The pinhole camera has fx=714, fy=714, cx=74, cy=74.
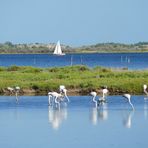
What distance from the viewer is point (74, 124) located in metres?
27.7

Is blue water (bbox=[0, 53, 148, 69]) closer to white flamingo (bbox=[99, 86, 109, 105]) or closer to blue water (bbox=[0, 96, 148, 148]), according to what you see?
white flamingo (bbox=[99, 86, 109, 105])

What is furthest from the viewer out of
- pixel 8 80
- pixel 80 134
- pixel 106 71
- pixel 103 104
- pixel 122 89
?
pixel 106 71

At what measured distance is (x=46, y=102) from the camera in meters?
36.5

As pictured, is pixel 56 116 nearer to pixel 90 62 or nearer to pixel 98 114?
pixel 98 114

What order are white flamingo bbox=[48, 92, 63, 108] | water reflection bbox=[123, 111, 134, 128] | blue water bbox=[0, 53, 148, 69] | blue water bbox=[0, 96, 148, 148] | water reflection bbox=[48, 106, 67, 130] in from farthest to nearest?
blue water bbox=[0, 53, 148, 69]
white flamingo bbox=[48, 92, 63, 108]
water reflection bbox=[48, 106, 67, 130]
water reflection bbox=[123, 111, 134, 128]
blue water bbox=[0, 96, 148, 148]

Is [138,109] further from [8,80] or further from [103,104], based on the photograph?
[8,80]

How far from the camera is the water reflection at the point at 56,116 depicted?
92.3ft

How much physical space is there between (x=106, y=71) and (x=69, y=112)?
19164 millimetres

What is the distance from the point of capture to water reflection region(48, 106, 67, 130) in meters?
28.1

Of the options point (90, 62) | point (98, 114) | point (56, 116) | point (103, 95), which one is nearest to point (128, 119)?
point (98, 114)

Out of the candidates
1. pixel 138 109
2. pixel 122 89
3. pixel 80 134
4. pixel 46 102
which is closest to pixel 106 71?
pixel 122 89

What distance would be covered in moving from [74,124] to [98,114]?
364cm

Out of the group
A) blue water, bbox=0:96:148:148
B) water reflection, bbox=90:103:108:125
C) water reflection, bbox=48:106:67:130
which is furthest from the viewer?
water reflection, bbox=90:103:108:125

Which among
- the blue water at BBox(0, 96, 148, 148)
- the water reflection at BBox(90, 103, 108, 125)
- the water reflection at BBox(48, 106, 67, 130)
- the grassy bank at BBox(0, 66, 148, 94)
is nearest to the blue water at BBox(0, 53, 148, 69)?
the grassy bank at BBox(0, 66, 148, 94)
